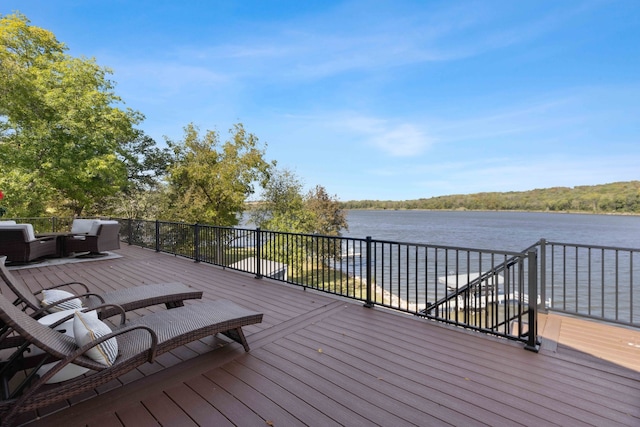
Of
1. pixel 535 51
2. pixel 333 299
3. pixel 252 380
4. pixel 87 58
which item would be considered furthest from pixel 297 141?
pixel 252 380

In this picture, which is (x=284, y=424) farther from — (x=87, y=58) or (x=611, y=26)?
(x=611, y=26)

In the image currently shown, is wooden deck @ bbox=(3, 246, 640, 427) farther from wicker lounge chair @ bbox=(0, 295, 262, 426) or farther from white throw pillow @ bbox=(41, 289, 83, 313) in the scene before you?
white throw pillow @ bbox=(41, 289, 83, 313)

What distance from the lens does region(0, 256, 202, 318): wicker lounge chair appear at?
2.52m

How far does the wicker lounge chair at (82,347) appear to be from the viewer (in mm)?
1623

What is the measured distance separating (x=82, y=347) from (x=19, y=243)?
6.40m

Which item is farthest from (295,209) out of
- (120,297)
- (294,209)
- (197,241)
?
(120,297)

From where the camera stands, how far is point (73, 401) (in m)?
2.00

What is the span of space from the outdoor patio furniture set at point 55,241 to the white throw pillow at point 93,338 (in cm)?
594

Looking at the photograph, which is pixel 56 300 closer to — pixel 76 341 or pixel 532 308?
pixel 76 341

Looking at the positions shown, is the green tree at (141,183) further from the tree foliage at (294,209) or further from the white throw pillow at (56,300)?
the white throw pillow at (56,300)

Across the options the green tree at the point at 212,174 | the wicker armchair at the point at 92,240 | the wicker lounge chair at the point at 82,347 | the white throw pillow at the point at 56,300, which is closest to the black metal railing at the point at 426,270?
the wicker armchair at the point at 92,240

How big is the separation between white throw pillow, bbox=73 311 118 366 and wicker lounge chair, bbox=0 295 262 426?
1.3 inches

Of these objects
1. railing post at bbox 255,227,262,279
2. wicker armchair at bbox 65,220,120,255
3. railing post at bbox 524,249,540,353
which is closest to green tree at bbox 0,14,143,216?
wicker armchair at bbox 65,220,120,255

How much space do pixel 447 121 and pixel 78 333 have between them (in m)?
29.1
